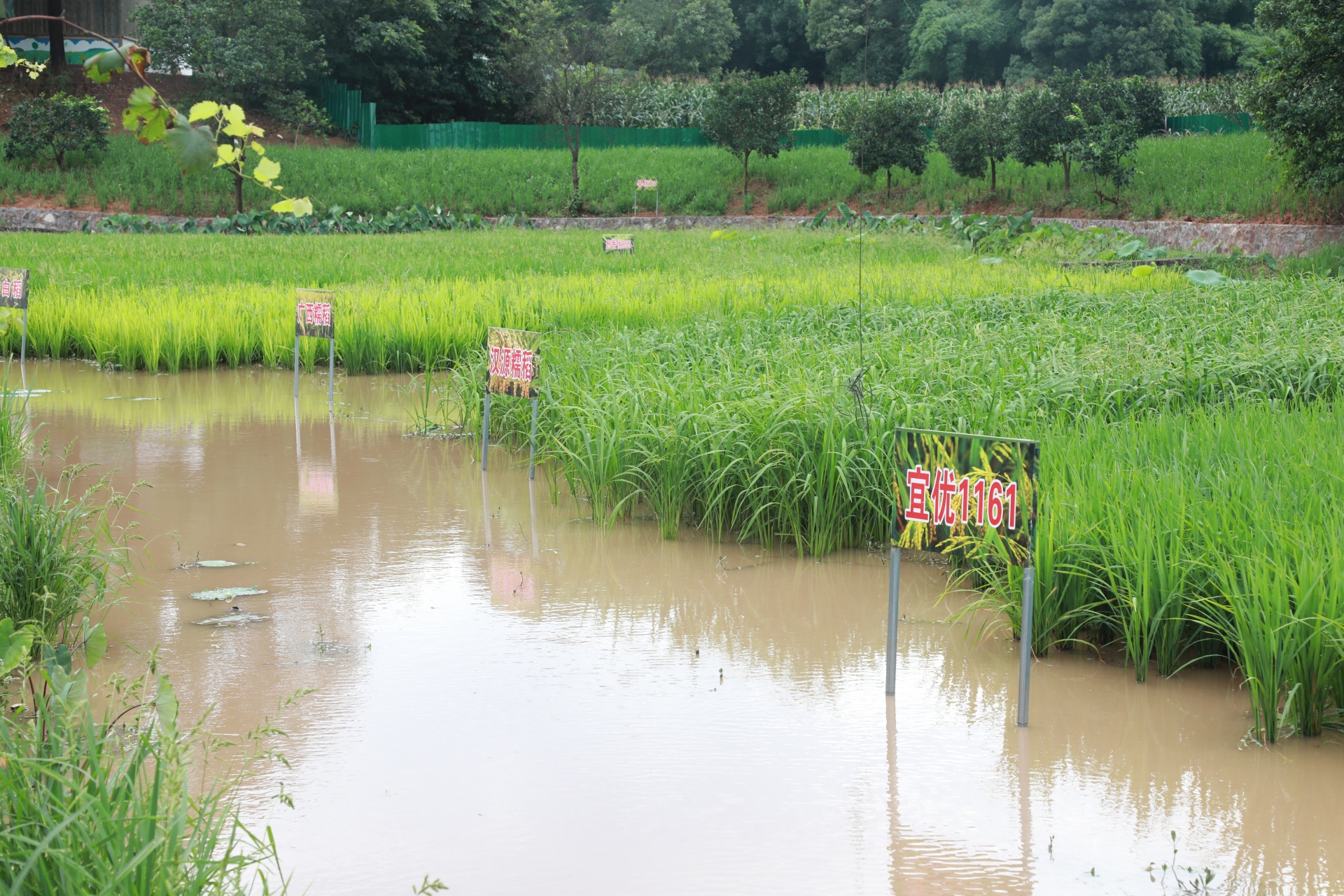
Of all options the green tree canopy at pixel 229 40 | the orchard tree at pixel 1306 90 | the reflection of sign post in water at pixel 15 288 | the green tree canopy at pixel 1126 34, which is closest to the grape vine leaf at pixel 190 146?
the reflection of sign post in water at pixel 15 288

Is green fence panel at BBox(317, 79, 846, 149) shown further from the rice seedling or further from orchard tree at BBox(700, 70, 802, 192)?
the rice seedling

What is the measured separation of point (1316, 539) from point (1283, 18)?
1859 centimetres

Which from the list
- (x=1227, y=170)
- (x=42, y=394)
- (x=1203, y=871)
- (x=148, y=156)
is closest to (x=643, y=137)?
(x=148, y=156)

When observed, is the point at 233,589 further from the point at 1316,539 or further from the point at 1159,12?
the point at 1159,12

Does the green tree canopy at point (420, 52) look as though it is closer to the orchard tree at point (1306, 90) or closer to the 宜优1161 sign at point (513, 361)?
Result: the orchard tree at point (1306, 90)

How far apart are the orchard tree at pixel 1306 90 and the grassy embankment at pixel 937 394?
615 centimetres

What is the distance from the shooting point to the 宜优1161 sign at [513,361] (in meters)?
6.74

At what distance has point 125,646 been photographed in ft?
14.4

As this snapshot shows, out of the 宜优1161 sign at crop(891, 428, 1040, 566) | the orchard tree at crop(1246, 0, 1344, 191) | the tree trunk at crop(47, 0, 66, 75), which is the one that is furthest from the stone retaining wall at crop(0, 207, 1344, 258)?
the 宜优1161 sign at crop(891, 428, 1040, 566)

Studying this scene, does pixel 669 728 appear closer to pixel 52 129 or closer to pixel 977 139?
pixel 977 139

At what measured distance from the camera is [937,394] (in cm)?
685

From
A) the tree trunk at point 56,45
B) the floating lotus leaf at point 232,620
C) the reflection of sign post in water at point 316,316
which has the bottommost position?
the floating lotus leaf at point 232,620

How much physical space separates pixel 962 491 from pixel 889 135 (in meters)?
28.5

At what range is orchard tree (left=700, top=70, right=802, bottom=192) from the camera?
33.7 metres
